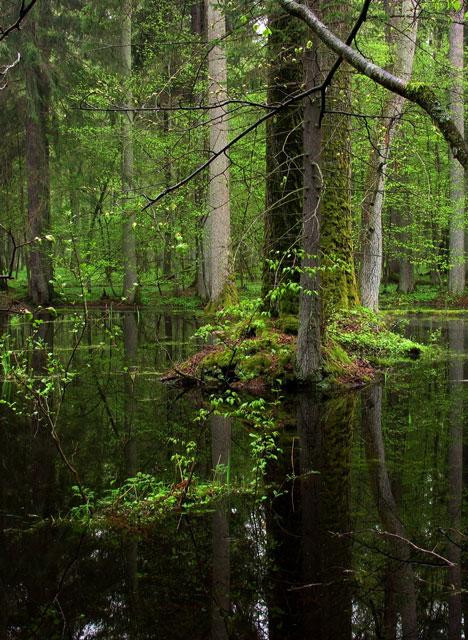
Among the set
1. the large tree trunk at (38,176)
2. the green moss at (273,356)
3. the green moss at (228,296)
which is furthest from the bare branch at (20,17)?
the large tree trunk at (38,176)

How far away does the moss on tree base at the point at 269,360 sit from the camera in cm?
739

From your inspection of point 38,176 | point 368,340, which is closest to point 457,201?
point 368,340

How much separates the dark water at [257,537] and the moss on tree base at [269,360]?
115 centimetres

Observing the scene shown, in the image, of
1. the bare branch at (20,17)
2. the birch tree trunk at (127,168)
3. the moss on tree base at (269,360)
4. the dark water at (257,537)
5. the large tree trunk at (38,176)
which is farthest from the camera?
the large tree trunk at (38,176)

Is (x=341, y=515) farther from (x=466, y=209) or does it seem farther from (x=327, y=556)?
(x=466, y=209)

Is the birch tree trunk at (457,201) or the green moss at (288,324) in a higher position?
the birch tree trunk at (457,201)

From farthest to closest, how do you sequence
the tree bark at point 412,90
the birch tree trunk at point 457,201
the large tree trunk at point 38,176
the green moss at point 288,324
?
the large tree trunk at point 38,176
the birch tree trunk at point 457,201
the green moss at point 288,324
the tree bark at point 412,90

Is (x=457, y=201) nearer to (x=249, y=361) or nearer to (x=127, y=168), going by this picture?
(x=127, y=168)

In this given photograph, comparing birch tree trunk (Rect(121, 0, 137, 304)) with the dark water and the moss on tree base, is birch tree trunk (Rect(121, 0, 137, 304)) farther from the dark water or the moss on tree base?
the dark water

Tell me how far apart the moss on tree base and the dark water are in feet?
3.76

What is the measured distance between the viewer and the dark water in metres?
2.59

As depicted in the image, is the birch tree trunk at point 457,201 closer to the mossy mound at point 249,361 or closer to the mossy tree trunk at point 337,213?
the mossy tree trunk at point 337,213

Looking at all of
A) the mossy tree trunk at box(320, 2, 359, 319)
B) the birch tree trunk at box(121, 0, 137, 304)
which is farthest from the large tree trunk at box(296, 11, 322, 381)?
the birch tree trunk at box(121, 0, 137, 304)

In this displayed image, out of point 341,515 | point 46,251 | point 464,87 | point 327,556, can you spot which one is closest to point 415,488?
point 341,515
